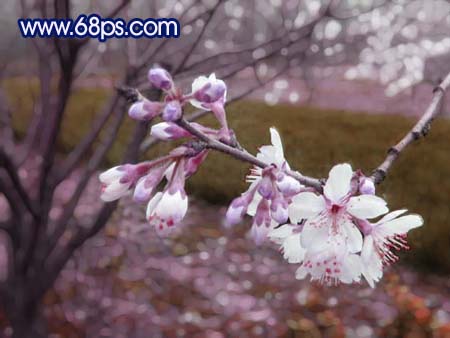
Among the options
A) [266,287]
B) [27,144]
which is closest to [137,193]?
[27,144]

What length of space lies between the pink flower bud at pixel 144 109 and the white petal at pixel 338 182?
15 centimetres

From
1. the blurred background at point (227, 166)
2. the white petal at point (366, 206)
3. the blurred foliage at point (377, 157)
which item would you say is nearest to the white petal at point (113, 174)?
the white petal at point (366, 206)

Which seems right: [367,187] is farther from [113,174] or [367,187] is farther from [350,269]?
[113,174]

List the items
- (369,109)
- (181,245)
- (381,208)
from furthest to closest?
(369,109) < (181,245) < (381,208)

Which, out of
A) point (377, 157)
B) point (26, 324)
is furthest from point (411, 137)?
point (377, 157)

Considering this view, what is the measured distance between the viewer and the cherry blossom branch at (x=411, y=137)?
58 cm

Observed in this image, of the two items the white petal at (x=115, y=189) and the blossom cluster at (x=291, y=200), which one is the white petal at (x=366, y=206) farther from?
the white petal at (x=115, y=189)

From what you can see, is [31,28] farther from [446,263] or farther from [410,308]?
[446,263]

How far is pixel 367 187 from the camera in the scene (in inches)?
21.8

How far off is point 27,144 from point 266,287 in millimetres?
1042

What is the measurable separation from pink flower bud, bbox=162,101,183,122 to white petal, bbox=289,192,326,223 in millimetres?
135

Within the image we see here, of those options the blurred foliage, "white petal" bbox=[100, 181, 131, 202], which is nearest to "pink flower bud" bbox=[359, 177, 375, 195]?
"white petal" bbox=[100, 181, 131, 202]

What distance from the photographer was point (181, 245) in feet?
9.80

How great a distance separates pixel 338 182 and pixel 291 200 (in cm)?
5
